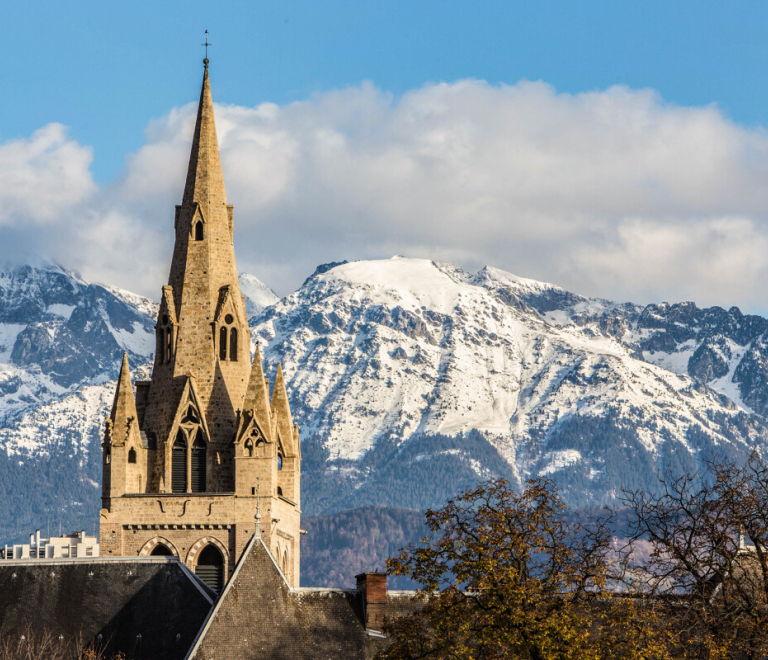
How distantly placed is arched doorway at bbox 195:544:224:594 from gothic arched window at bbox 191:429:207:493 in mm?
4079

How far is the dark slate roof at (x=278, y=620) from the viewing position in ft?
247

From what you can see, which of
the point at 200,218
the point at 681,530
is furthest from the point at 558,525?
the point at 200,218

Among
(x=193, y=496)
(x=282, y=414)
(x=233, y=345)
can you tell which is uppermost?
(x=233, y=345)

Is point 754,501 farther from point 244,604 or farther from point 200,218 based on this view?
point 200,218

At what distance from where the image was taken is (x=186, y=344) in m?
105

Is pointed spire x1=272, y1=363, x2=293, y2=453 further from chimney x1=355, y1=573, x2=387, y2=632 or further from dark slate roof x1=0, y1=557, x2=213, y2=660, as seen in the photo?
chimney x1=355, y1=573, x2=387, y2=632

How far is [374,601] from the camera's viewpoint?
79.8 metres

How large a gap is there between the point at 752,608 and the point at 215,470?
48457mm

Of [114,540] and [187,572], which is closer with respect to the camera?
[187,572]

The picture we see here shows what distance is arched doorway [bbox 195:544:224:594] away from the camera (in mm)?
101188

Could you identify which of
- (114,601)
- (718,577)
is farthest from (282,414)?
(718,577)

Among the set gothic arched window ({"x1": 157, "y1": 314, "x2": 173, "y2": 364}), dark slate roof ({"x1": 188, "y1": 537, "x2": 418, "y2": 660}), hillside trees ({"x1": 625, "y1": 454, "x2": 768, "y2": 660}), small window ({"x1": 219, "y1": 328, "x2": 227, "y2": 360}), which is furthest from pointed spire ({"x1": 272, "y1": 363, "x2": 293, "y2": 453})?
hillside trees ({"x1": 625, "y1": 454, "x2": 768, "y2": 660})

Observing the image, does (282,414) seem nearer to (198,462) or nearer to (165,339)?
(198,462)

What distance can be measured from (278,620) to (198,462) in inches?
1082
